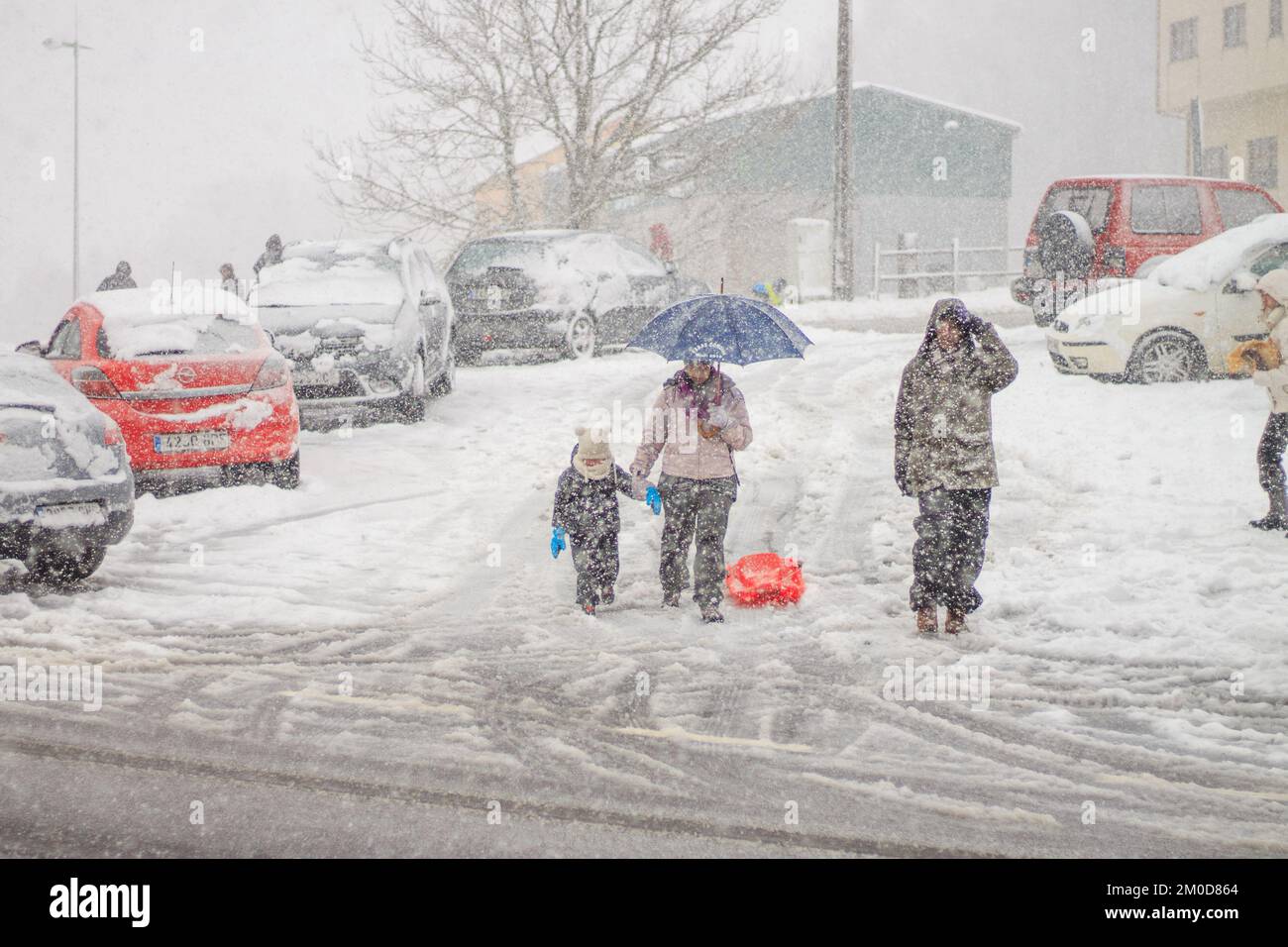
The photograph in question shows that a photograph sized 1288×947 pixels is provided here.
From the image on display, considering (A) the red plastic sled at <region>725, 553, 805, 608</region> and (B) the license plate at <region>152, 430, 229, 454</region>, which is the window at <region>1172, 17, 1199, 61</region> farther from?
(A) the red plastic sled at <region>725, 553, 805, 608</region>

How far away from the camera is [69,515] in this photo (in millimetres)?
7551

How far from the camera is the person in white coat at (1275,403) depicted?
849 centimetres

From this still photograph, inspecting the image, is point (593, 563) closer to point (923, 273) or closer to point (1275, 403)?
point (1275, 403)

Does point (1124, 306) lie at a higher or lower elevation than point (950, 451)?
higher

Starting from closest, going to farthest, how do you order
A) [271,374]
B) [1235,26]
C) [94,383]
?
[94,383] → [271,374] → [1235,26]

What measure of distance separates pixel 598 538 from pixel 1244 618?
11.4 feet

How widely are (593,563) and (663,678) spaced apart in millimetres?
1426

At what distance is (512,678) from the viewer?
6238 millimetres

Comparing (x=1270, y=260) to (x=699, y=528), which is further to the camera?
(x=1270, y=260)

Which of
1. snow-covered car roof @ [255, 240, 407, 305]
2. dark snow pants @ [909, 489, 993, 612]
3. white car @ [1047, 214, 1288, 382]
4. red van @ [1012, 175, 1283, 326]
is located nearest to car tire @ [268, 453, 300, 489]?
snow-covered car roof @ [255, 240, 407, 305]

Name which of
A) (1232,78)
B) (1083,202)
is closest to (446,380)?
(1083,202)
